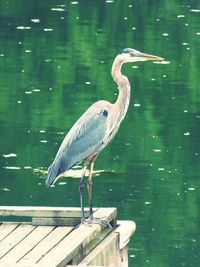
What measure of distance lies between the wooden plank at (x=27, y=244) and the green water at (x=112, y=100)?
3251 millimetres

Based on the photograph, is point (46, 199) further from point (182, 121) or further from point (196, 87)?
point (196, 87)

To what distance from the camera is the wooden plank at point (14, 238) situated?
8411mm

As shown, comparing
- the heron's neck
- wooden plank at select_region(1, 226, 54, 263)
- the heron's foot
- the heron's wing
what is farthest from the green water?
wooden plank at select_region(1, 226, 54, 263)

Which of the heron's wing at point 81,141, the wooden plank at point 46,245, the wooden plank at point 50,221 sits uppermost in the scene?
the heron's wing at point 81,141

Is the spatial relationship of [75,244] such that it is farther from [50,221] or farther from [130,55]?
[130,55]

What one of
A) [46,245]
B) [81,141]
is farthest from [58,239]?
[81,141]

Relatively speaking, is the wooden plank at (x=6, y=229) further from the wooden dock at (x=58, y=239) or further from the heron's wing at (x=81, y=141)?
the heron's wing at (x=81, y=141)

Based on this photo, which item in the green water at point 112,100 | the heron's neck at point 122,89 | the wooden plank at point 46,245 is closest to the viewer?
the wooden plank at point 46,245

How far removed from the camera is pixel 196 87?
20734 millimetres

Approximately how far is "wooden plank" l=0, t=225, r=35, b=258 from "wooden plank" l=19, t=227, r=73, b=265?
15 cm

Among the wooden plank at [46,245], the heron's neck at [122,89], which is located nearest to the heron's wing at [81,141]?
the heron's neck at [122,89]

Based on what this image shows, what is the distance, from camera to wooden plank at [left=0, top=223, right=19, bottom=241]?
8.81 m

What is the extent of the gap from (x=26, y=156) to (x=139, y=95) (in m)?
4.45

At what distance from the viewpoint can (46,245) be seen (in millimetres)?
8461
